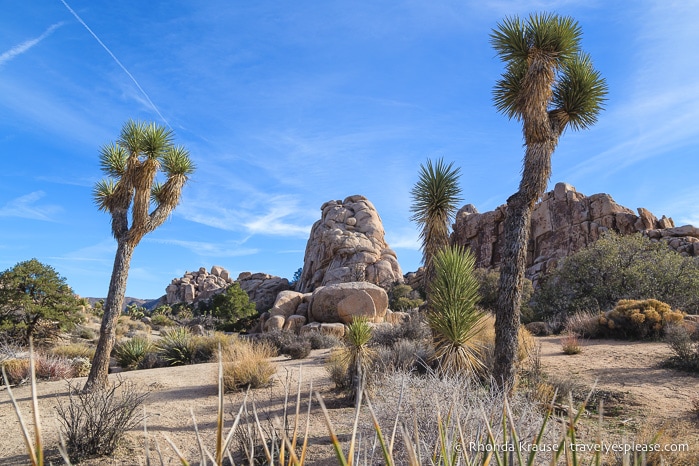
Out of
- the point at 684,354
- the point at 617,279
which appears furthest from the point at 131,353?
the point at 617,279

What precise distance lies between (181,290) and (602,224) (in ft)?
206

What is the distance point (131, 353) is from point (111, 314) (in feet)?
17.6

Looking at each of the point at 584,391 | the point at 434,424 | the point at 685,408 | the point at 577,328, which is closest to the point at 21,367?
Answer: the point at 434,424

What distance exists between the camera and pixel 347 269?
138 ft

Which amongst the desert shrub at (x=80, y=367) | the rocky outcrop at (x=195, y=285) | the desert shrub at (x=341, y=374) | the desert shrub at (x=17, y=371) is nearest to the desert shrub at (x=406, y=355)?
the desert shrub at (x=341, y=374)

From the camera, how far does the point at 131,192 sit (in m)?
12.8

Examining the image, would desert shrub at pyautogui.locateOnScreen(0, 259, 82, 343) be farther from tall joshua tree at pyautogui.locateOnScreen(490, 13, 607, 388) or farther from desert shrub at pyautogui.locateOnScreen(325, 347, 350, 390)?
tall joshua tree at pyautogui.locateOnScreen(490, 13, 607, 388)

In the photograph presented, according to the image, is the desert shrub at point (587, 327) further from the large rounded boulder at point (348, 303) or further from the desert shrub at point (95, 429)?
the desert shrub at point (95, 429)

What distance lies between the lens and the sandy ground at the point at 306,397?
719 cm

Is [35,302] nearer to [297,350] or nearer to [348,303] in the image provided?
[297,350]

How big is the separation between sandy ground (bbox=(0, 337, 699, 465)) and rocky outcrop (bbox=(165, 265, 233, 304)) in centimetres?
6261

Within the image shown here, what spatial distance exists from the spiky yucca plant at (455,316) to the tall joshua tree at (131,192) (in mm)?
7842

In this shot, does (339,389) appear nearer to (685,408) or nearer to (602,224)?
(685,408)

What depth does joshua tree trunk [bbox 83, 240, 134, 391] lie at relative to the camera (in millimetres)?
11039
